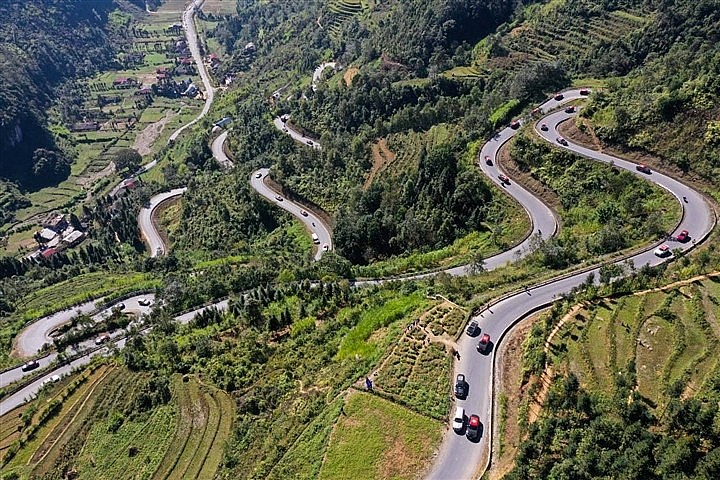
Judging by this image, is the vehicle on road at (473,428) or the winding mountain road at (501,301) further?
the vehicle on road at (473,428)

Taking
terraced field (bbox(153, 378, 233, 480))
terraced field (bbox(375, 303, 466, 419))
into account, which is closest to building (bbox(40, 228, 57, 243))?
terraced field (bbox(153, 378, 233, 480))

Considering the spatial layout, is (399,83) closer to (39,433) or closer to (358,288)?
(358,288)

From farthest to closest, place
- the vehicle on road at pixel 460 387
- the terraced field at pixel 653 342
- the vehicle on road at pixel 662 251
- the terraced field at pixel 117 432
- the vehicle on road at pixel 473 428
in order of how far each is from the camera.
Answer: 1. the vehicle on road at pixel 662 251
2. the terraced field at pixel 117 432
3. the vehicle on road at pixel 460 387
4. the vehicle on road at pixel 473 428
5. the terraced field at pixel 653 342

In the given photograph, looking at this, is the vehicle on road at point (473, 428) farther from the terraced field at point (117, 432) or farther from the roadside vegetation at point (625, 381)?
the terraced field at point (117, 432)

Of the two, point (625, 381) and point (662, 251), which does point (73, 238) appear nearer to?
point (662, 251)

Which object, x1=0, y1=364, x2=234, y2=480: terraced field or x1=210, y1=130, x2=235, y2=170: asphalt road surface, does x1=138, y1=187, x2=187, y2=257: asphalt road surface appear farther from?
x1=0, y1=364, x2=234, y2=480: terraced field

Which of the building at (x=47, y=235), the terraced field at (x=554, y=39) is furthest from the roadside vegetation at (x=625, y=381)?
the building at (x=47, y=235)
